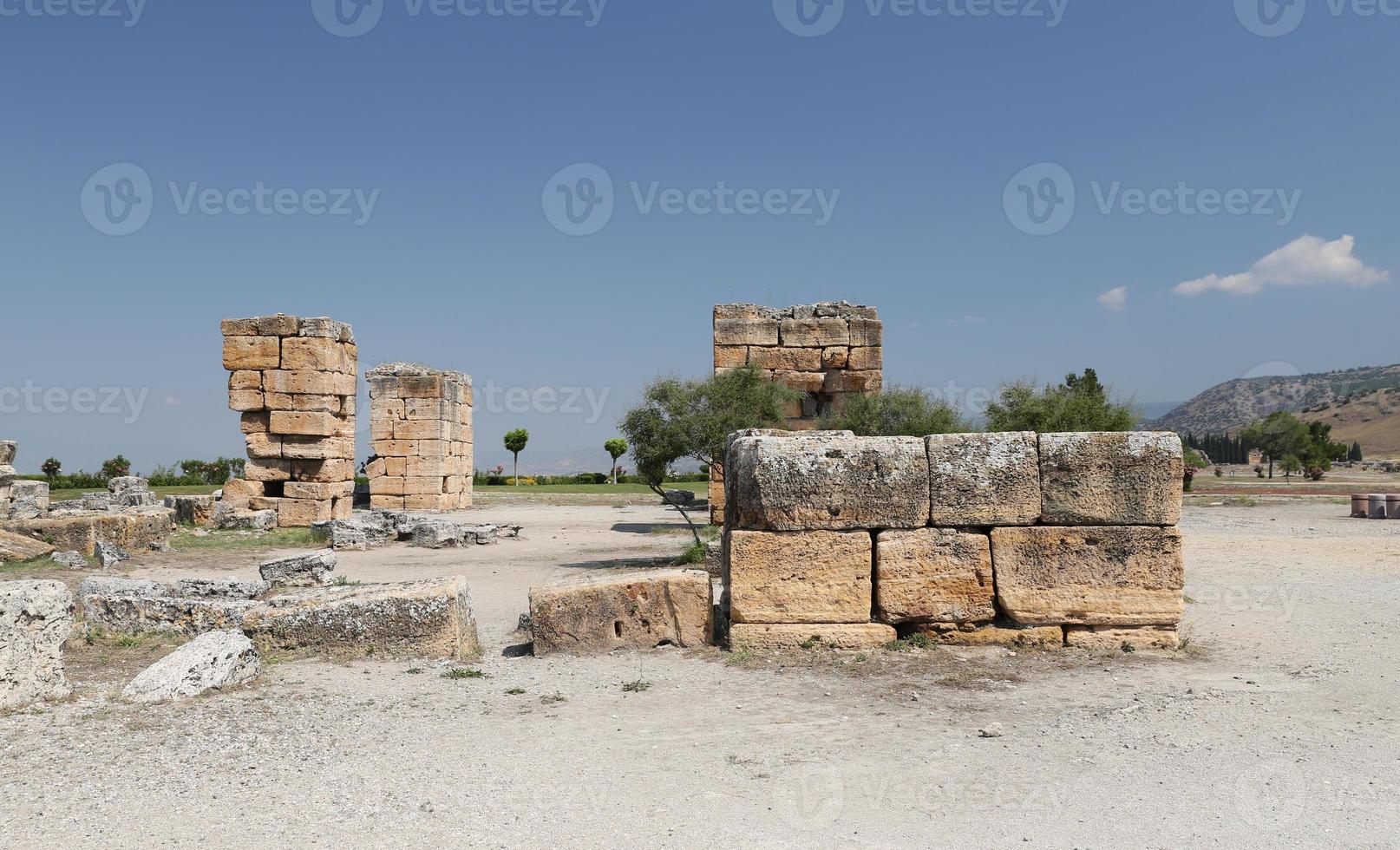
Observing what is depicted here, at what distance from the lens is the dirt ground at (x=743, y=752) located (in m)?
4.02

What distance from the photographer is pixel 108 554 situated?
520 inches

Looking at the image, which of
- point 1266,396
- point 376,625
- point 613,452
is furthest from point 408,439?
point 1266,396

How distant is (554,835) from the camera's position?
3949 millimetres

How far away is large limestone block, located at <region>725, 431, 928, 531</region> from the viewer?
7375 mm

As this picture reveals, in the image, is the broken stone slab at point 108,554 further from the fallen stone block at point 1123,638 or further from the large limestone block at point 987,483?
the fallen stone block at point 1123,638

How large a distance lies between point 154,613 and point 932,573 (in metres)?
6.81

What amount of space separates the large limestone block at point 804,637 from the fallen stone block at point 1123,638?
1.56 m

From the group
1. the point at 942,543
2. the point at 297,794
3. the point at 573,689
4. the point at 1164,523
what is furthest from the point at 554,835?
the point at 1164,523

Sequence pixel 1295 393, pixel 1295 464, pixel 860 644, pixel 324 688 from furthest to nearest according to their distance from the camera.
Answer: pixel 1295 393, pixel 1295 464, pixel 860 644, pixel 324 688

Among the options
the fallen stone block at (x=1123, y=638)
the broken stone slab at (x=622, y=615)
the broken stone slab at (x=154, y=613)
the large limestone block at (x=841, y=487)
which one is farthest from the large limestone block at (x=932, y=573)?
the broken stone slab at (x=154, y=613)

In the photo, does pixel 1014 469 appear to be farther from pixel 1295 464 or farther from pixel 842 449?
pixel 1295 464

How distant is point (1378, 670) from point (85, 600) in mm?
10537

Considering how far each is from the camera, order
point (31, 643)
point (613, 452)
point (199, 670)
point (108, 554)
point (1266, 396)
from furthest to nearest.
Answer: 1. point (1266, 396)
2. point (613, 452)
3. point (108, 554)
4. point (199, 670)
5. point (31, 643)

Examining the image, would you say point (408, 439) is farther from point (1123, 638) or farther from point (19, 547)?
point (1123, 638)
